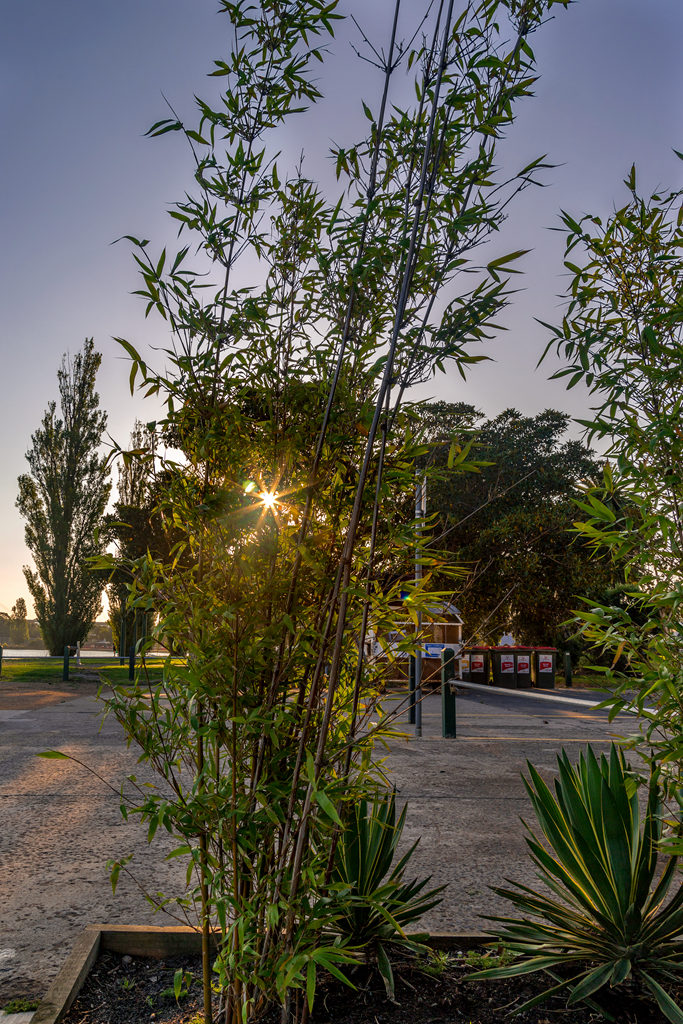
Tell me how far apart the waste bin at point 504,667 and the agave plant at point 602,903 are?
20.5 meters

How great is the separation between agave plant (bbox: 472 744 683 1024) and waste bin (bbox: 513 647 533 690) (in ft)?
68.5

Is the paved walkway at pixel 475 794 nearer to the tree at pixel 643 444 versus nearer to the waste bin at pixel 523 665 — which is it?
the tree at pixel 643 444

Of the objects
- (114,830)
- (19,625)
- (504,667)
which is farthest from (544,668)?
(19,625)

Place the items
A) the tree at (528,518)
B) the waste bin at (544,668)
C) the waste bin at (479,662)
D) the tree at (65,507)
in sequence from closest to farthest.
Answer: the tree at (528,518) → the waste bin at (479,662) → the waste bin at (544,668) → the tree at (65,507)

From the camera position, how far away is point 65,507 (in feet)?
107

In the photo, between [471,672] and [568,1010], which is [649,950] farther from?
[471,672]

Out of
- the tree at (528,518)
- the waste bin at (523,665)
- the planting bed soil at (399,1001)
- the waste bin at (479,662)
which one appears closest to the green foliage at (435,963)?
the planting bed soil at (399,1001)

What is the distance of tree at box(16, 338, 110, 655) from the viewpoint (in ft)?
107

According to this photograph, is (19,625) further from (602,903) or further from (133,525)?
(602,903)

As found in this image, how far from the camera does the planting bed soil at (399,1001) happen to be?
7.75 ft

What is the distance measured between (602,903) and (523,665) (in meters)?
21.5

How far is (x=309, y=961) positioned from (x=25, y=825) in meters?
4.92

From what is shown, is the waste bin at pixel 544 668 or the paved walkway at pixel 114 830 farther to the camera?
the waste bin at pixel 544 668

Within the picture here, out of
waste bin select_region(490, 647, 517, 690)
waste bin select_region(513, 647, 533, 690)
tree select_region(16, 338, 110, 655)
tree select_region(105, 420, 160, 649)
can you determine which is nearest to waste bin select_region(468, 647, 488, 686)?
waste bin select_region(490, 647, 517, 690)
